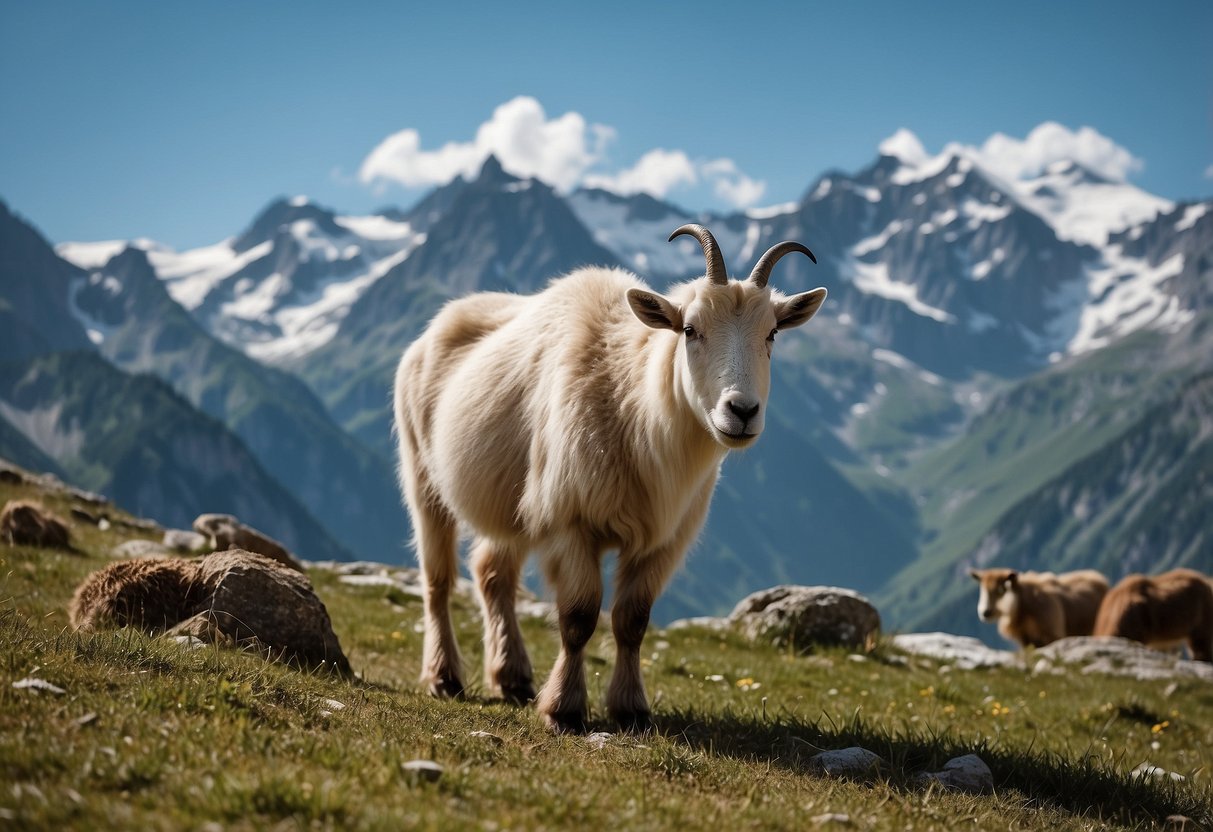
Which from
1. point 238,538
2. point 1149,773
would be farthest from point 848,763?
point 238,538

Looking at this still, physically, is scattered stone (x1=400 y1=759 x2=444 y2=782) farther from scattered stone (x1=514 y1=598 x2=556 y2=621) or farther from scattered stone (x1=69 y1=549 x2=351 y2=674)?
scattered stone (x1=514 y1=598 x2=556 y2=621)

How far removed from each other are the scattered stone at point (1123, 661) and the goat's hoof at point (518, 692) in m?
13.4

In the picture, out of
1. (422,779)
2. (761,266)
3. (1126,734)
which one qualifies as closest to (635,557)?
(761,266)

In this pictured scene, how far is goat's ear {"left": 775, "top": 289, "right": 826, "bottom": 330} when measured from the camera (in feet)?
31.7

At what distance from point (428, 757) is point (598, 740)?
223cm

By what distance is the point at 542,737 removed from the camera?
8117 millimetres

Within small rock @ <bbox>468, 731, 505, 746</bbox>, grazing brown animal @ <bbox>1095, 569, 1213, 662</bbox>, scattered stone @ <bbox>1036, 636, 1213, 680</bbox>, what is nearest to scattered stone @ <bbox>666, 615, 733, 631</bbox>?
scattered stone @ <bbox>1036, 636, 1213, 680</bbox>

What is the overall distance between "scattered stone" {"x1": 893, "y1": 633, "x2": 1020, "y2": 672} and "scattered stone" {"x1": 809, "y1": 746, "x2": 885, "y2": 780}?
34.5ft

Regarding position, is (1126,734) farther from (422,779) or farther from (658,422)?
(422,779)

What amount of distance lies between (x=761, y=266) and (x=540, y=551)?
11.1 feet

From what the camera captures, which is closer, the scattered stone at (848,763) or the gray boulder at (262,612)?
the scattered stone at (848,763)

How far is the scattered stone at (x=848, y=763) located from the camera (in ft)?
26.2

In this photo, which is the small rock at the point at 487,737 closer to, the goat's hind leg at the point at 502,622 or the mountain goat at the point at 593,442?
the mountain goat at the point at 593,442

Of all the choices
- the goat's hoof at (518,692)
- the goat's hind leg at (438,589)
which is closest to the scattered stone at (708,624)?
the goat's hind leg at (438,589)
